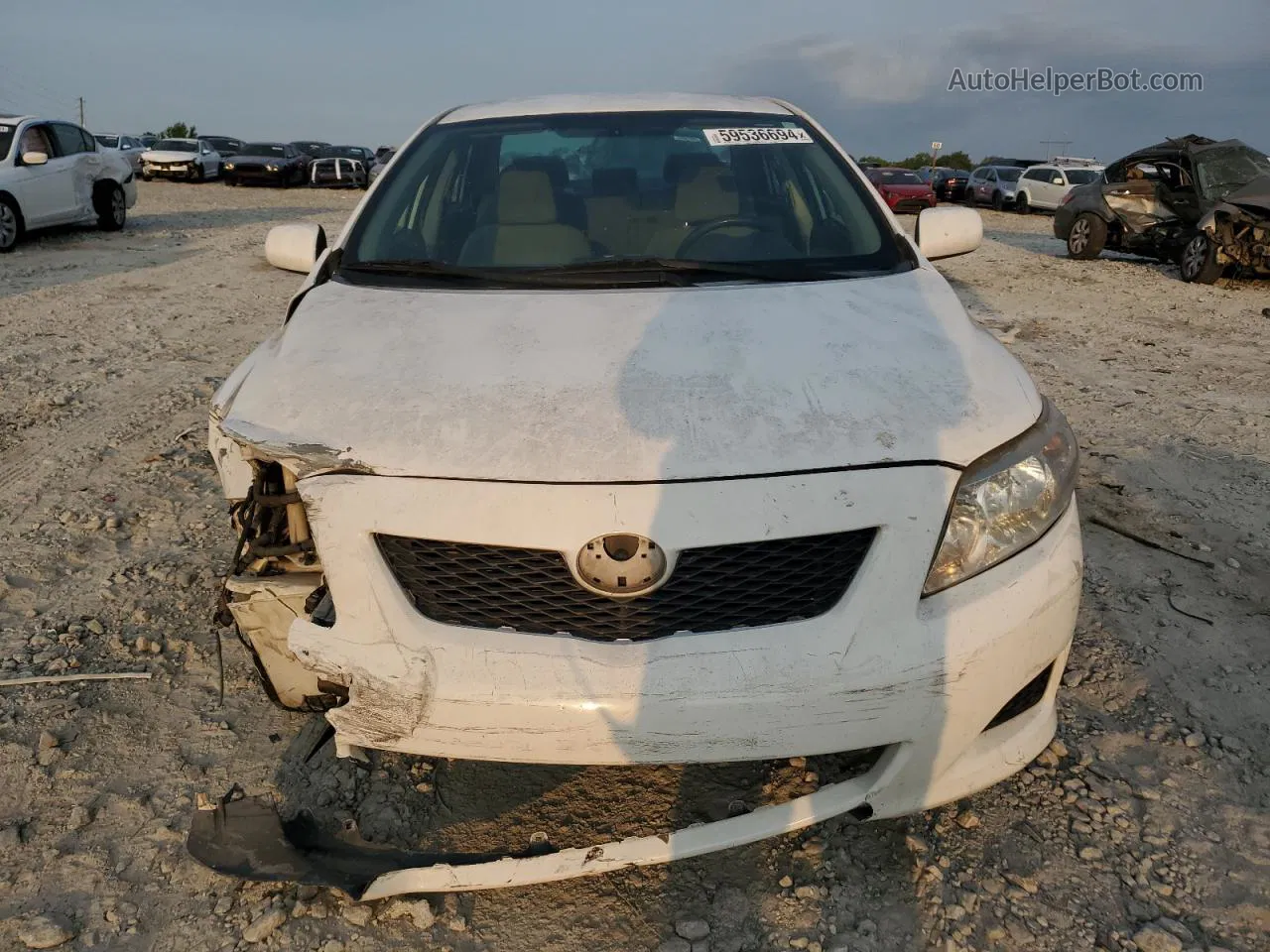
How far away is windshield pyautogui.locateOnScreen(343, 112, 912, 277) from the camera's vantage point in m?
2.75

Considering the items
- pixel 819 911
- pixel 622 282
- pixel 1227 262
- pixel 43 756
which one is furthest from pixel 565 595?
pixel 1227 262

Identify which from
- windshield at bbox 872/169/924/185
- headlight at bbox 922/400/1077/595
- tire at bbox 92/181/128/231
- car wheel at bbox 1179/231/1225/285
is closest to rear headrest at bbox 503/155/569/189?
headlight at bbox 922/400/1077/595

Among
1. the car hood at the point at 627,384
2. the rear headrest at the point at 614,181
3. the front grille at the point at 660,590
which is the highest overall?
the rear headrest at the point at 614,181

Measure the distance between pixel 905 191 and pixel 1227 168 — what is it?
45.9ft

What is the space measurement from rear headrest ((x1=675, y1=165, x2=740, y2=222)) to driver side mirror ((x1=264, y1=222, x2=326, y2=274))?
117 centimetres

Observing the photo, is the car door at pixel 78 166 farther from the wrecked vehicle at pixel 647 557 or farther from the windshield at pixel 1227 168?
the windshield at pixel 1227 168

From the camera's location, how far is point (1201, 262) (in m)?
10.8

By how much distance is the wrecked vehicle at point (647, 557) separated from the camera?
5.63 ft

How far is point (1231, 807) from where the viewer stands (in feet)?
7.31

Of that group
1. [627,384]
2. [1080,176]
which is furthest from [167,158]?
[627,384]

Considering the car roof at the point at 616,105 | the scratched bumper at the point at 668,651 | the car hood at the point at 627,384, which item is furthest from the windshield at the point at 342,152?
the scratched bumper at the point at 668,651

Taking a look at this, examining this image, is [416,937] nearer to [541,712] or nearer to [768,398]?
[541,712]

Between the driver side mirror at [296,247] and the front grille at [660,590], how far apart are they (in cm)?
168

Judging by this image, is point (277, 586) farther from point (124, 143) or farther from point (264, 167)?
point (124, 143)
